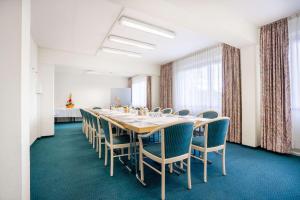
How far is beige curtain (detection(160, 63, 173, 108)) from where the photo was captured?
6.15 meters

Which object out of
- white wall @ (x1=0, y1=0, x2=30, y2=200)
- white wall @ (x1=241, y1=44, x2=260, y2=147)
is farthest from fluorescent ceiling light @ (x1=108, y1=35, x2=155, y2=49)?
white wall @ (x1=0, y1=0, x2=30, y2=200)

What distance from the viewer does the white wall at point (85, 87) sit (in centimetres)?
767

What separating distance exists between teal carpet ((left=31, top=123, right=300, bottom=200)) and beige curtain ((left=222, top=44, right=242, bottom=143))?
91 centimetres

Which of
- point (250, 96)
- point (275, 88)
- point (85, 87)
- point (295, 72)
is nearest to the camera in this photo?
point (295, 72)

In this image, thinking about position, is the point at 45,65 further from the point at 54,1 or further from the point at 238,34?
the point at 238,34

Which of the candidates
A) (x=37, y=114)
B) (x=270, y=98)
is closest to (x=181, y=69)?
(x=270, y=98)

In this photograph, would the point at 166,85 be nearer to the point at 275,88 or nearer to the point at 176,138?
the point at 275,88

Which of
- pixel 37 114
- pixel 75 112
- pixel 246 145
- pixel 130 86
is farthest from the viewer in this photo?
pixel 130 86

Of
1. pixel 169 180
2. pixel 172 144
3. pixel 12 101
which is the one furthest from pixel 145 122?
pixel 12 101

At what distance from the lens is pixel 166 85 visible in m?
6.38

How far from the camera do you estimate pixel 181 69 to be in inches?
223

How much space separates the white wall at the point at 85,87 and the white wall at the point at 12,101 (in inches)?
279

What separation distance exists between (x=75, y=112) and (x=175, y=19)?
21.6 feet

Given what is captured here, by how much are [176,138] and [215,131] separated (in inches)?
27.1
